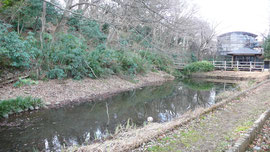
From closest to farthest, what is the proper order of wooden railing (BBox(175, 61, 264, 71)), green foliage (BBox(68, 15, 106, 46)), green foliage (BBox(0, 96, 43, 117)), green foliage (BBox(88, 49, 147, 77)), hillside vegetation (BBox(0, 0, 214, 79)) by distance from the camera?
1. green foliage (BBox(0, 96, 43, 117))
2. hillside vegetation (BBox(0, 0, 214, 79))
3. green foliage (BBox(88, 49, 147, 77))
4. green foliage (BBox(68, 15, 106, 46))
5. wooden railing (BBox(175, 61, 264, 71))

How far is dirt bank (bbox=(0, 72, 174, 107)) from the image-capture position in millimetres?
8422

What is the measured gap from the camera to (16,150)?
450cm

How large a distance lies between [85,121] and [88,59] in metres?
6.49

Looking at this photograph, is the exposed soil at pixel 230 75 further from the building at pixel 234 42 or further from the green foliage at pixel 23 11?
the green foliage at pixel 23 11

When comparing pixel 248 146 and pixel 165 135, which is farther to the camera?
pixel 165 135

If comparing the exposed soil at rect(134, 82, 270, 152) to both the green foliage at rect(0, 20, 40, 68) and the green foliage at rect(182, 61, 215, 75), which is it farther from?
the green foliage at rect(182, 61, 215, 75)

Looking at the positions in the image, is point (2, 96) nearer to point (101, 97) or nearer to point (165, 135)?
point (101, 97)

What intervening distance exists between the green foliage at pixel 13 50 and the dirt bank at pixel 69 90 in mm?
1226

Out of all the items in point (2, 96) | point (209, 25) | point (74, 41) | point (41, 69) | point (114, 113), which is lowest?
point (114, 113)

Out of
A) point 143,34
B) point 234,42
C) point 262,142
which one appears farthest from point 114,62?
point 234,42

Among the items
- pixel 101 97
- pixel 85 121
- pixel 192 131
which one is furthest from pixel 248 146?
pixel 101 97

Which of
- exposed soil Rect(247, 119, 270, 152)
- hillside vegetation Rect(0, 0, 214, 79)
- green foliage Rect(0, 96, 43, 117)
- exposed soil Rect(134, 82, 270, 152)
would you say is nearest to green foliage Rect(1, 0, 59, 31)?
hillside vegetation Rect(0, 0, 214, 79)

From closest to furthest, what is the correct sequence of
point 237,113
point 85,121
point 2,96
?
1. point 237,113
2. point 85,121
3. point 2,96

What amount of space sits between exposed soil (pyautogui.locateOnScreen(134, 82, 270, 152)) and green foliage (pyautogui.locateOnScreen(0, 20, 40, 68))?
311 inches
